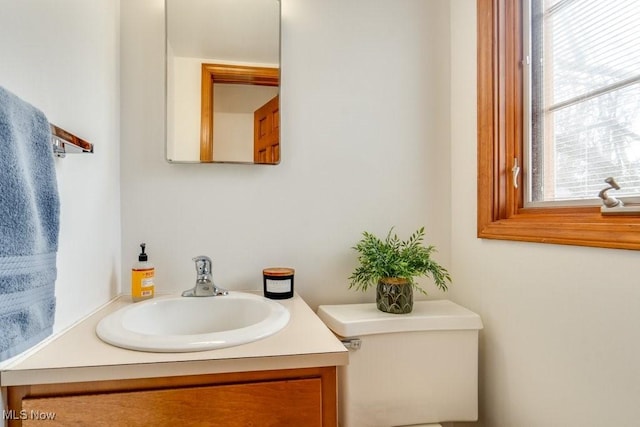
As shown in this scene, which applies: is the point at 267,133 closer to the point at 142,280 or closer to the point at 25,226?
the point at 142,280

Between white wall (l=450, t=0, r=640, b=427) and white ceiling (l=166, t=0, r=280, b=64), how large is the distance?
2.36ft

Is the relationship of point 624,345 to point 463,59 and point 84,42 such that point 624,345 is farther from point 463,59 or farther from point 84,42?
point 84,42

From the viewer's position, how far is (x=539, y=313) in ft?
3.14

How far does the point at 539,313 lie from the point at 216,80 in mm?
1231

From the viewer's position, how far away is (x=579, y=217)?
0.89 metres

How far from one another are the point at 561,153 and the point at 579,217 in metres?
0.23

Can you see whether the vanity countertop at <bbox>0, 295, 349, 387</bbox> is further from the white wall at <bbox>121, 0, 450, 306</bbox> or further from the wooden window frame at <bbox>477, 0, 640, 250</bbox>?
the wooden window frame at <bbox>477, 0, 640, 250</bbox>

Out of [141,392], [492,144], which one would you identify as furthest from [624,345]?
[141,392]

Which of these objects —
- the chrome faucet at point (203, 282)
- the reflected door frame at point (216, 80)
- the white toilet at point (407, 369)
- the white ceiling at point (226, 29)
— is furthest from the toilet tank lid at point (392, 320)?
the white ceiling at point (226, 29)

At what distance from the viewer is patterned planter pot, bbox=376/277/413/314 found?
112cm

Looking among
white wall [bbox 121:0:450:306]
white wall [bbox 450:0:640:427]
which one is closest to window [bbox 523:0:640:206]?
white wall [bbox 450:0:640:427]

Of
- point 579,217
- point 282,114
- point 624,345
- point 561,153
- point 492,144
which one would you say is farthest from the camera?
point 282,114

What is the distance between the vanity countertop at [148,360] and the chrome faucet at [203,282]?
0.33 metres

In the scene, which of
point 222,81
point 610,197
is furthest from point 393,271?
point 222,81
